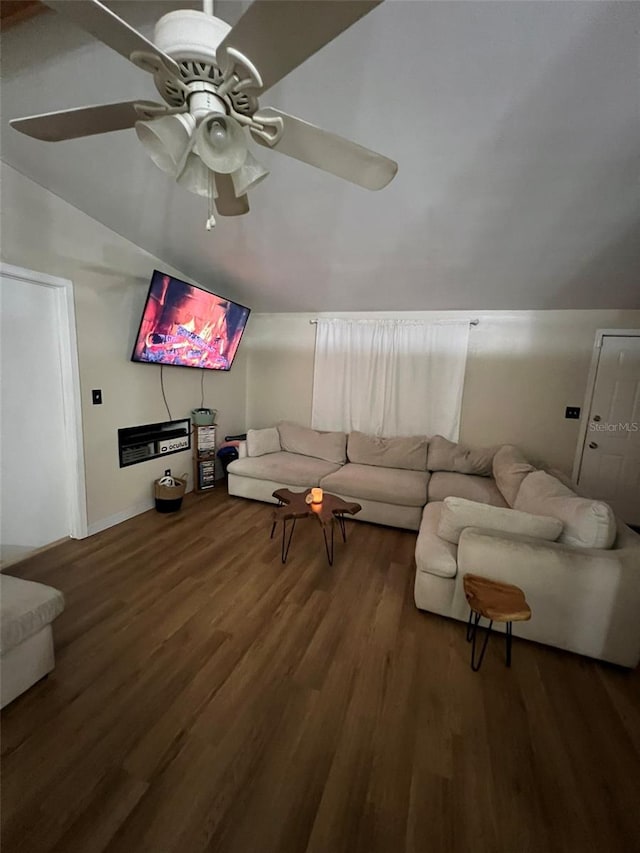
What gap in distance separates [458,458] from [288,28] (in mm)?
3381

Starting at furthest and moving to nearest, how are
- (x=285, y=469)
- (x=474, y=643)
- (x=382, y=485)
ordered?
(x=285, y=469)
(x=382, y=485)
(x=474, y=643)

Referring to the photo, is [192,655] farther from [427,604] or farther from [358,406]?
[358,406]

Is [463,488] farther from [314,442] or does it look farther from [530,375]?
[314,442]

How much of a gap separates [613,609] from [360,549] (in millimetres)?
1595

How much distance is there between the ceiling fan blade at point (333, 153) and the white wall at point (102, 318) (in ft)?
7.04

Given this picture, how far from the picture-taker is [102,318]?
2.76 m

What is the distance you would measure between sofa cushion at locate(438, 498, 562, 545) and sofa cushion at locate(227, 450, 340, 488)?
162 centimetres

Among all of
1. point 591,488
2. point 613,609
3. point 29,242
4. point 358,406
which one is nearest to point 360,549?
point 613,609

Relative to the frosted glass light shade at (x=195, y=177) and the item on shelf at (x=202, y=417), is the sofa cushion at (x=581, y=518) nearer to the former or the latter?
the frosted glass light shade at (x=195, y=177)

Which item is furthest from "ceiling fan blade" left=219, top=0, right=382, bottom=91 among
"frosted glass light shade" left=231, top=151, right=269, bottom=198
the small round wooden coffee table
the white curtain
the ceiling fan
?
the white curtain

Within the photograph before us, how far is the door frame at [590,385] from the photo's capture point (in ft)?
10.3

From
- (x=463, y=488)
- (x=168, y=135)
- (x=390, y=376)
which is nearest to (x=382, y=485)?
(x=463, y=488)

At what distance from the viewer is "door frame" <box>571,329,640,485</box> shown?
3.15m

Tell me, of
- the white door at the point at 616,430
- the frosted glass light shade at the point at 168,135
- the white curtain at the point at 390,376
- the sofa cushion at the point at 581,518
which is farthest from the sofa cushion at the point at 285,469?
the frosted glass light shade at the point at 168,135
